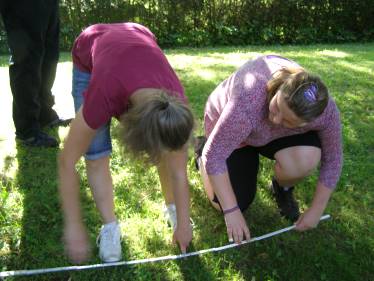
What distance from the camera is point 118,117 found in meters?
1.79

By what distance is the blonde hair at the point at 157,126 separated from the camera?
5.11 ft

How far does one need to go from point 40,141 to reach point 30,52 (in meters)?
0.60

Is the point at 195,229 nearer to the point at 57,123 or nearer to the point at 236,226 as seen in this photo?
the point at 236,226

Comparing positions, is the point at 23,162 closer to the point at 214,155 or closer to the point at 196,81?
the point at 214,155

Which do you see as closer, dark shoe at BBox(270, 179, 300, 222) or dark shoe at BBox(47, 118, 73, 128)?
dark shoe at BBox(270, 179, 300, 222)

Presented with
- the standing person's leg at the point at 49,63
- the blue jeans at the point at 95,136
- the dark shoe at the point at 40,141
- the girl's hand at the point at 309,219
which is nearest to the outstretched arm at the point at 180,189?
the blue jeans at the point at 95,136

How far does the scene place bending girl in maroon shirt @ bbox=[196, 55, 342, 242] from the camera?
182 cm

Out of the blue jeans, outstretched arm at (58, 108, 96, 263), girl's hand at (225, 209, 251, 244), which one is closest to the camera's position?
outstretched arm at (58, 108, 96, 263)

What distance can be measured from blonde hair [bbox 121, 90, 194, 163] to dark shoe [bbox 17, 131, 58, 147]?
1.56m

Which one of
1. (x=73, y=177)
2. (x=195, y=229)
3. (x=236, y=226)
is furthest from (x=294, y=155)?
(x=73, y=177)

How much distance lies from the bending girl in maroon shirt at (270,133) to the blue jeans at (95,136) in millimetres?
451

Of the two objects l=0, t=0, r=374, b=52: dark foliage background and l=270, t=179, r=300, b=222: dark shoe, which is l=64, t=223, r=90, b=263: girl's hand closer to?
l=270, t=179, r=300, b=222: dark shoe

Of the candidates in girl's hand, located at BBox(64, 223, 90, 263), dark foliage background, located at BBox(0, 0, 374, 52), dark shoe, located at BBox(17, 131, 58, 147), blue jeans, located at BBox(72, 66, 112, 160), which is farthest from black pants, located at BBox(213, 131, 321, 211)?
dark foliage background, located at BBox(0, 0, 374, 52)

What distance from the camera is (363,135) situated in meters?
3.28
